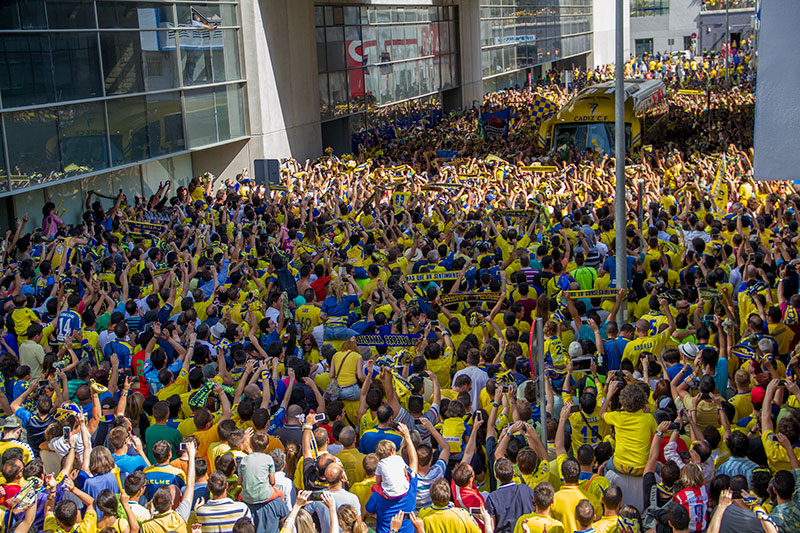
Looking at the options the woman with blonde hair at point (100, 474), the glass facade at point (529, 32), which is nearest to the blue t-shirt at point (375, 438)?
the woman with blonde hair at point (100, 474)

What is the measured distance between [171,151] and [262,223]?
7699mm

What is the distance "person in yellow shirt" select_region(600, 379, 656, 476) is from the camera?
6.83m

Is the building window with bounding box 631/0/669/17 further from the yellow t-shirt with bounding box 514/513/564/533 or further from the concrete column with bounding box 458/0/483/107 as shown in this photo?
the yellow t-shirt with bounding box 514/513/564/533

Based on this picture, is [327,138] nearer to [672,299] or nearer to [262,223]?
[262,223]

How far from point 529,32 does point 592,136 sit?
1189 inches

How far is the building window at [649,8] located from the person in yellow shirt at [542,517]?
8563 cm

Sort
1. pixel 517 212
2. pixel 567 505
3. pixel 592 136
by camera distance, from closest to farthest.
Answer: pixel 567 505 < pixel 517 212 < pixel 592 136

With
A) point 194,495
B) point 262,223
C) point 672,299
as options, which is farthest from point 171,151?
point 194,495

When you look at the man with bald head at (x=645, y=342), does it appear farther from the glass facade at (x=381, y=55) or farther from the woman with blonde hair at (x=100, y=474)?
the glass facade at (x=381, y=55)

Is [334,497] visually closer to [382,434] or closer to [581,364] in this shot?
[382,434]

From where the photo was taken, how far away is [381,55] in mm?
33438

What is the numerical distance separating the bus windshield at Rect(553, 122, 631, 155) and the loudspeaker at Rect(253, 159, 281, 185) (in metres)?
8.50

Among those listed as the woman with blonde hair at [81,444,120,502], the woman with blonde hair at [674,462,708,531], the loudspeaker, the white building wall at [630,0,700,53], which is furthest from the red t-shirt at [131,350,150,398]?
the white building wall at [630,0,700,53]

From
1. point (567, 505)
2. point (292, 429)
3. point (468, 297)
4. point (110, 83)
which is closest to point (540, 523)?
point (567, 505)
